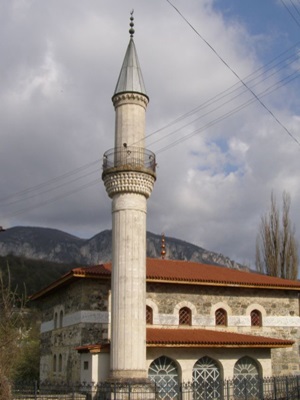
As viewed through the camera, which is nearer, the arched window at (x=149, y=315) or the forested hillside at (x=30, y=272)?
the arched window at (x=149, y=315)

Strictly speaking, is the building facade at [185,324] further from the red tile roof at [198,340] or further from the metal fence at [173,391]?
the metal fence at [173,391]

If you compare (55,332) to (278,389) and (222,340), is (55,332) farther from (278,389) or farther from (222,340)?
(278,389)

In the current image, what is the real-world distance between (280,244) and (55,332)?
1760 centimetres

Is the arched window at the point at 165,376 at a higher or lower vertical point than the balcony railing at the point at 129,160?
lower

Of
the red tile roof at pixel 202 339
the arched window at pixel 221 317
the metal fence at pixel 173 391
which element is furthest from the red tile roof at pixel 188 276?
the metal fence at pixel 173 391

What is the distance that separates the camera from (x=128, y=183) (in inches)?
753

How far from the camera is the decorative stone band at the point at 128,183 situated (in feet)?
62.8

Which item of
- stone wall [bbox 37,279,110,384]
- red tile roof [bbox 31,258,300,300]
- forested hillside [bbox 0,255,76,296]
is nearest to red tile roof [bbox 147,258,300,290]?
red tile roof [bbox 31,258,300,300]

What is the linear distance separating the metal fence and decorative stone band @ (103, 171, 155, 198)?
6306 mm

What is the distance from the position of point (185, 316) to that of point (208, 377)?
2.72 metres

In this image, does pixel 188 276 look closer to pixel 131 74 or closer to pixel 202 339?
pixel 202 339

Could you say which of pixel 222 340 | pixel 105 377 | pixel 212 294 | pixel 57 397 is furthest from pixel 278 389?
pixel 57 397

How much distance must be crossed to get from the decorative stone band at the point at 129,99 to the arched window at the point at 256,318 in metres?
10.1

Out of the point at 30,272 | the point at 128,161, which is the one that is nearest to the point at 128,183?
the point at 128,161
